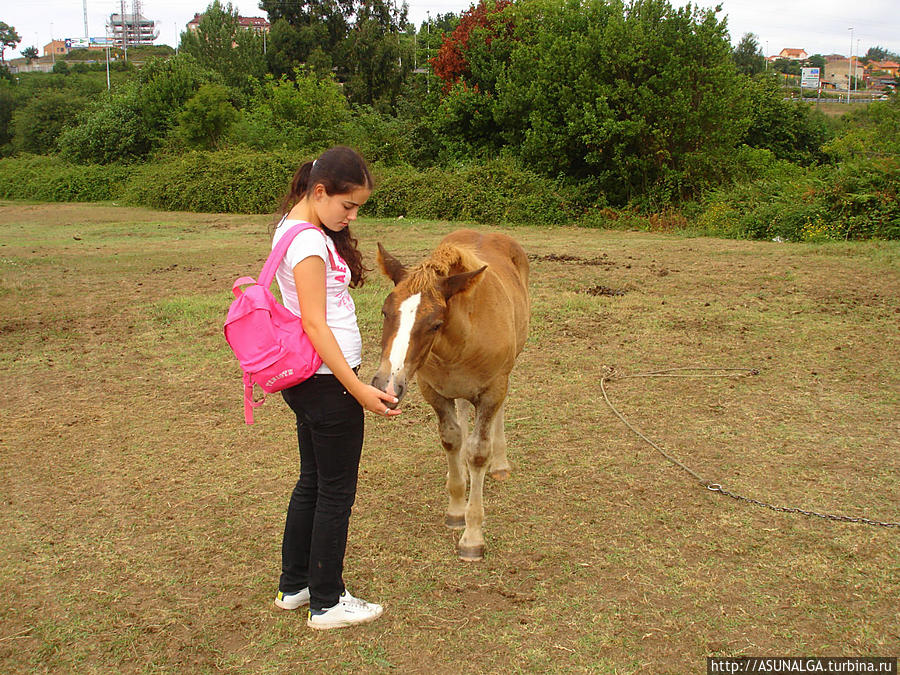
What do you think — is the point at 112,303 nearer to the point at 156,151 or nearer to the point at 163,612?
the point at 163,612

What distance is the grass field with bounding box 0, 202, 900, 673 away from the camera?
2992 millimetres

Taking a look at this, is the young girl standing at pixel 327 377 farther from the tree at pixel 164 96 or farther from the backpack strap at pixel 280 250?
the tree at pixel 164 96

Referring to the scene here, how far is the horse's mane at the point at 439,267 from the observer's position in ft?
10.2

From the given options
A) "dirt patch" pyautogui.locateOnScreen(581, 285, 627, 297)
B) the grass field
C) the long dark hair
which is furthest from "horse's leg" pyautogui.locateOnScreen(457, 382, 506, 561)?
"dirt patch" pyautogui.locateOnScreen(581, 285, 627, 297)

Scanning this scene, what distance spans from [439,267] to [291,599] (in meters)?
1.65

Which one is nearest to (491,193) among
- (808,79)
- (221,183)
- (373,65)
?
(221,183)

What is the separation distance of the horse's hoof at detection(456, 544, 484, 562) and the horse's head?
1.19 meters

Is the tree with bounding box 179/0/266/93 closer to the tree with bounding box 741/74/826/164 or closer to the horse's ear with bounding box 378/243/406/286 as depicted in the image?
the tree with bounding box 741/74/826/164

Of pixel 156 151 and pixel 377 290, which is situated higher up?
pixel 156 151

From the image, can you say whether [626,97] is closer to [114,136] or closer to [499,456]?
[499,456]

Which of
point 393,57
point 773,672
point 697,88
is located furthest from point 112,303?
point 393,57

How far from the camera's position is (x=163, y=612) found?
Result: 3.21 m

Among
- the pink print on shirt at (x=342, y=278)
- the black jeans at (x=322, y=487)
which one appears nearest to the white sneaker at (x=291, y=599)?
the black jeans at (x=322, y=487)

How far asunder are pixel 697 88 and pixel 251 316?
58.3 feet
